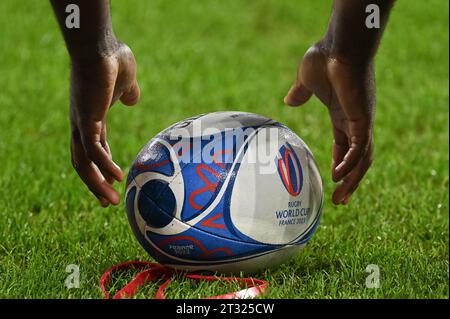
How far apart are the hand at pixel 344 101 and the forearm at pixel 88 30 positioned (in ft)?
3.24

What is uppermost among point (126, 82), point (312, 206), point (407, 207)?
point (126, 82)

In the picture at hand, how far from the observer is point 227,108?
A: 25.6 feet

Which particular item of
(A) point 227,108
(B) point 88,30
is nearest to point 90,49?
(B) point 88,30

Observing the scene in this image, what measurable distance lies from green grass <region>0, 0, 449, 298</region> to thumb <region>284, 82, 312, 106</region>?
852 mm

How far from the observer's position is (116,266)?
403cm

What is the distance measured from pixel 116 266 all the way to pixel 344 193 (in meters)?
1.19

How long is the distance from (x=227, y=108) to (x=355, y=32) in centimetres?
428

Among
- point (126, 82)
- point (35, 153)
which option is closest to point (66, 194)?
point (35, 153)

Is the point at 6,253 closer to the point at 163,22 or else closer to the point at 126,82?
the point at 126,82

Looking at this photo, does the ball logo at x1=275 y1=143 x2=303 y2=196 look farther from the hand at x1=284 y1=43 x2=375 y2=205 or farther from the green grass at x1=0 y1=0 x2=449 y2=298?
the green grass at x1=0 y1=0 x2=449 y2=298

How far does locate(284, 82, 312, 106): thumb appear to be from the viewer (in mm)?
4020

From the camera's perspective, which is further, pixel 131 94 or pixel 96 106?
pixel 131 94

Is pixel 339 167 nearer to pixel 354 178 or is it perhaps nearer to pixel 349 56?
pixel 354 178

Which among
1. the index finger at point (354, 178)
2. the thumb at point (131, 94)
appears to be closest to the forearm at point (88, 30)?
the thumb at point (131, 94)
